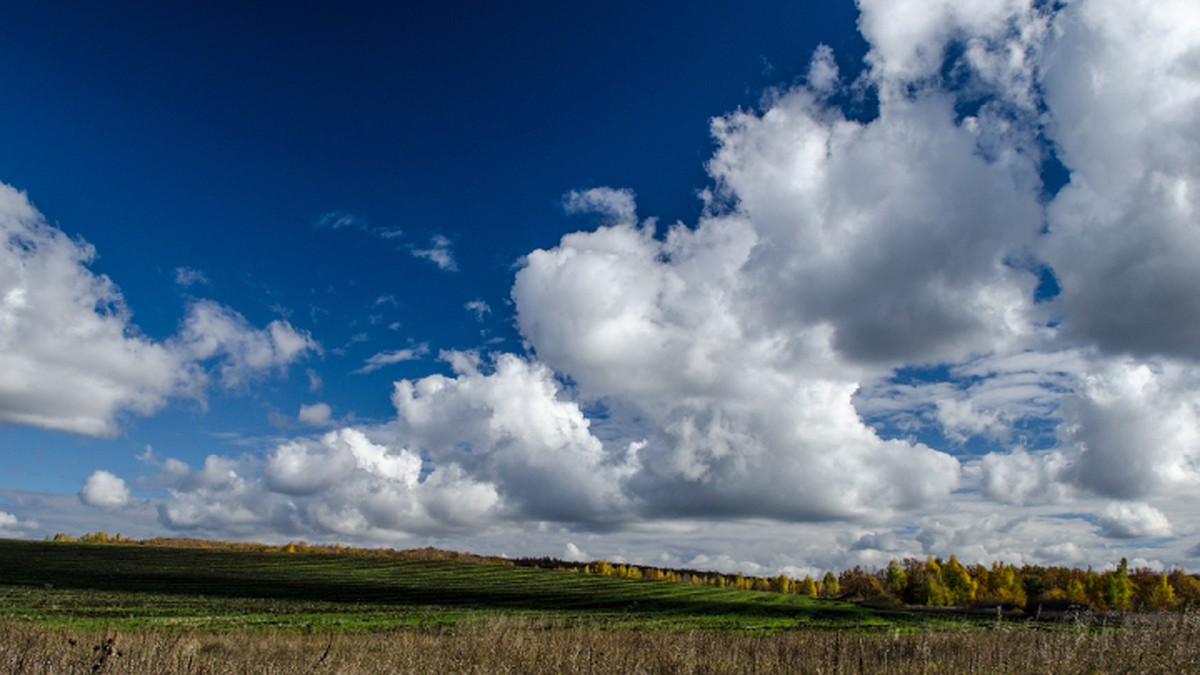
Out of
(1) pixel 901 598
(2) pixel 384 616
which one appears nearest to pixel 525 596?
(2) pixel 384 616

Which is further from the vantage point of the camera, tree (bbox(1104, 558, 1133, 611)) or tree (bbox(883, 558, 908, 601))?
tree (bbox(883, 558, 908, 601))

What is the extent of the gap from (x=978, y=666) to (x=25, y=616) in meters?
46.5

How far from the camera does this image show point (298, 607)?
58094mm

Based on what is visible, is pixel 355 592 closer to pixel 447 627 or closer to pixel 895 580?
pixel 447 627

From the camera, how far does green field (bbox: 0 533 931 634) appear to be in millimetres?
45125

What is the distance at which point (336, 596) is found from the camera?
78562 millimetres

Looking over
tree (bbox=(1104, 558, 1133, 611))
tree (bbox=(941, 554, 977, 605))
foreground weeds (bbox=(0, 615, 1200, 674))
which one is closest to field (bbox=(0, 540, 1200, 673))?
foreground weeds (bbox=(0, 615, 1200, 674))

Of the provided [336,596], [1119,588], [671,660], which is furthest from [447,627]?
[1119,588]

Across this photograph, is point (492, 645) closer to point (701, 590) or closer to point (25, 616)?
point (25, 616)

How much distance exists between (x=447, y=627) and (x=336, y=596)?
182ft

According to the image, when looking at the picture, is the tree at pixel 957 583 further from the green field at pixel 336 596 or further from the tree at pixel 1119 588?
the green field at pixel 336 596

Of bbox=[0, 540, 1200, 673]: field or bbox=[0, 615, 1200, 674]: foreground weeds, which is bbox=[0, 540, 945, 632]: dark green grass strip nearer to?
bbox=[0, 540, 1200, 673]: field

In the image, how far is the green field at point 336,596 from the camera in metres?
45.1

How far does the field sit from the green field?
A: 13.2 inches
